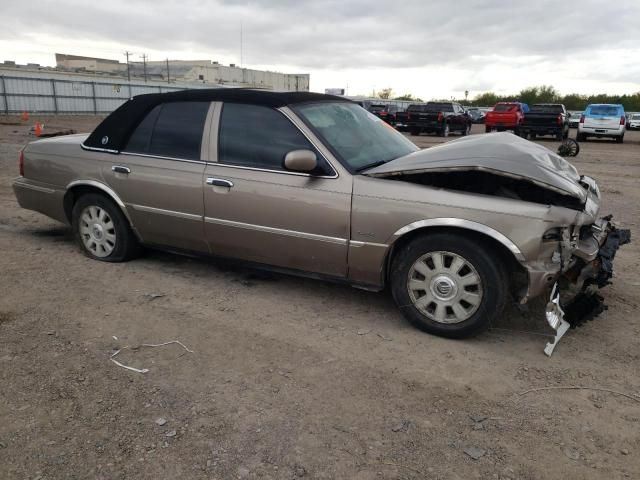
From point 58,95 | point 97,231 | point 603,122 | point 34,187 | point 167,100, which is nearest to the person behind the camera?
point 167,100

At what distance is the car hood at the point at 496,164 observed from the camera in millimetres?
3343

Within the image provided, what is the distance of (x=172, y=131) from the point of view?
4.45 metres

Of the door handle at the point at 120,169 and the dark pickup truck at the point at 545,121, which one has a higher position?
the dark pickup truck at the point at 545,121

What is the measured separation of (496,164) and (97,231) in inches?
143

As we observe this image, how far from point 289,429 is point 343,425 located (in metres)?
0.28

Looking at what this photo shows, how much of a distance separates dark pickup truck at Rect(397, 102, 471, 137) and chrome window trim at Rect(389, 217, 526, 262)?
2208 centimetres

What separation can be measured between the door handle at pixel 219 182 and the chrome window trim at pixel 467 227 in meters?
1.40

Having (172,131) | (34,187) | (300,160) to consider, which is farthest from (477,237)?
(34,187)

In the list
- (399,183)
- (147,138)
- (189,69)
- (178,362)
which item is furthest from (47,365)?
(189,69)

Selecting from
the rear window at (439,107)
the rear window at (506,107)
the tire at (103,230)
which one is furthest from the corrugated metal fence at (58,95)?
the tire at (103,230)

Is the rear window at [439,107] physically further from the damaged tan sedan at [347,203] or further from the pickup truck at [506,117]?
the damaged tan sedan at [347,203]

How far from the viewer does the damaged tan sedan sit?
3.35m

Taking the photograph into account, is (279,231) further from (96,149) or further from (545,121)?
(545,121)

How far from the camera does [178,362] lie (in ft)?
10.5
